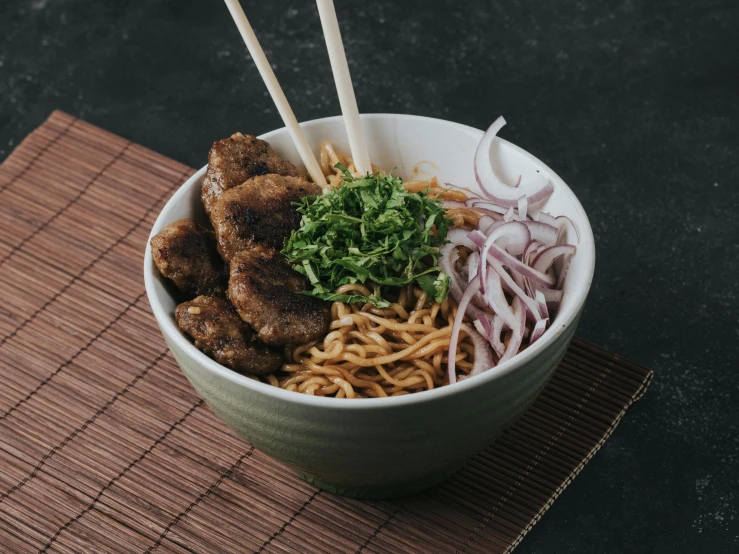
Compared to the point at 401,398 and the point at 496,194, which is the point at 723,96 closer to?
the point at 496,194

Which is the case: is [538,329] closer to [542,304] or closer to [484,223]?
[542,304]

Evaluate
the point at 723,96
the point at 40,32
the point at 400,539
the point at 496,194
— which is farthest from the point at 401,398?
the point at 40,32

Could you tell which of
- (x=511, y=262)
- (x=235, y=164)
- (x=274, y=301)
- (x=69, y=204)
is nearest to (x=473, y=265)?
(x=511, y=262)

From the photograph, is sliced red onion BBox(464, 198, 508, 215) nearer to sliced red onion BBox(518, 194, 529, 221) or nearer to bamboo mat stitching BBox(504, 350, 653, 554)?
sliced red onion BBox(518, 194, 529, 221)

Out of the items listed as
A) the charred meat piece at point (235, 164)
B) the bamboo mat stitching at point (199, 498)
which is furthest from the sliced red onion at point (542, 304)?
the bamboo mat stitching at point (199, 498)

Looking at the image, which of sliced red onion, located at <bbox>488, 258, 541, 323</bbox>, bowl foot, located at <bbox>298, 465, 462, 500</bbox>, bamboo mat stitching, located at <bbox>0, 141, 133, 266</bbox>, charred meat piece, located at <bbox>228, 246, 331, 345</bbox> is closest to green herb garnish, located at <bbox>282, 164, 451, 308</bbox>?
charred meat piece, located at <bbox>228, 246, 331, 345</bbox>

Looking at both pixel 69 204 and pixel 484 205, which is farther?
pixel 69 204
